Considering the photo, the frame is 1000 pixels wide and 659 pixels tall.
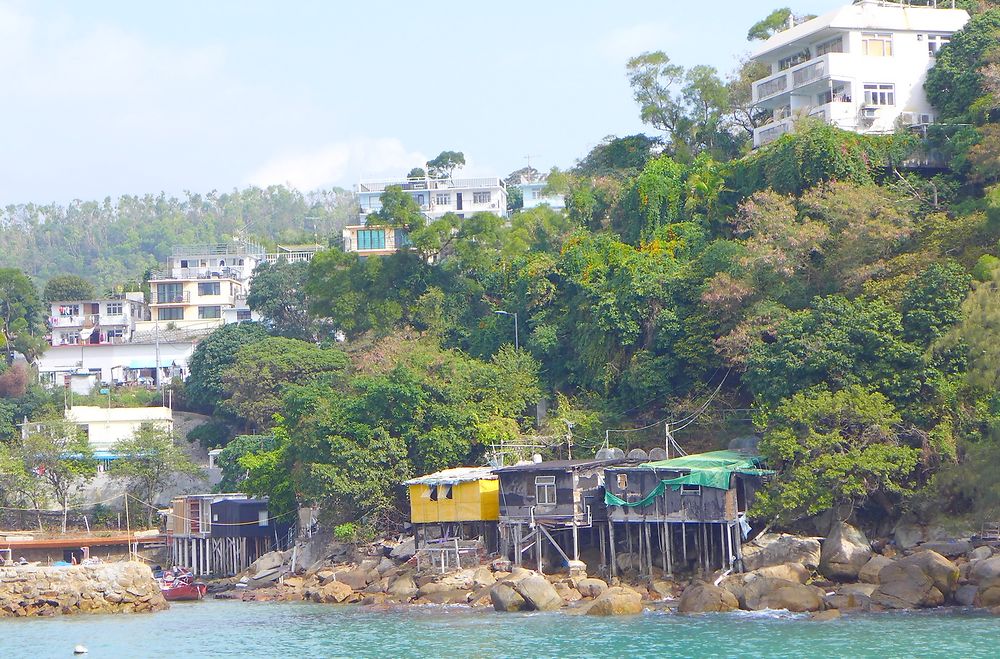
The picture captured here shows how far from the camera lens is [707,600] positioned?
35.1 m

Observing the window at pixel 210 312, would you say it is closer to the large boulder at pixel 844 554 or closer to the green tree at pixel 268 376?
the green tree at pixel 268 376

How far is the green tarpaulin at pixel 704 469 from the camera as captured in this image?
38500 mm

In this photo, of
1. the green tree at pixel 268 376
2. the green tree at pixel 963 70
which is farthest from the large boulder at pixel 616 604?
the green tree at pixel 268 376

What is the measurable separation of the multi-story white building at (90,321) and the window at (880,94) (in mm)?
51559

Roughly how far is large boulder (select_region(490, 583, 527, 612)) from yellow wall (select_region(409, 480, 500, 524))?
5686 millimetres

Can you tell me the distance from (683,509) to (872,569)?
5.70m

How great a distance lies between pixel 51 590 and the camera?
41562mm

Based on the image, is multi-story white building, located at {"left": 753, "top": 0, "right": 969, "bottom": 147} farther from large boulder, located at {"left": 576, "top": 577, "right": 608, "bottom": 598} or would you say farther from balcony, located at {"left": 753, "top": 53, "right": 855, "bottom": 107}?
large boulder, located at {"left": 576, "top": 577, "right": 608, "bottom": 598}

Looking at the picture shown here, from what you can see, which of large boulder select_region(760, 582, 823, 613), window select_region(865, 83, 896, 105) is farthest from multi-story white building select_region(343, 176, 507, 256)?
large boulder select_region(760, 582, 823, 613)

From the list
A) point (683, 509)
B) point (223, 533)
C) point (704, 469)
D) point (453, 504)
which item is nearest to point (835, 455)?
point (704, 469)

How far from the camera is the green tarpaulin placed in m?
38.5

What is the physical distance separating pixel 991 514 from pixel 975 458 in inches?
56.9

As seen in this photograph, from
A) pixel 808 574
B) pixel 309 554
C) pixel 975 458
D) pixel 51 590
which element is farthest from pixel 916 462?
pixel 51 590

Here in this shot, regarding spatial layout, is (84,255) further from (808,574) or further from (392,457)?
(808,574)
